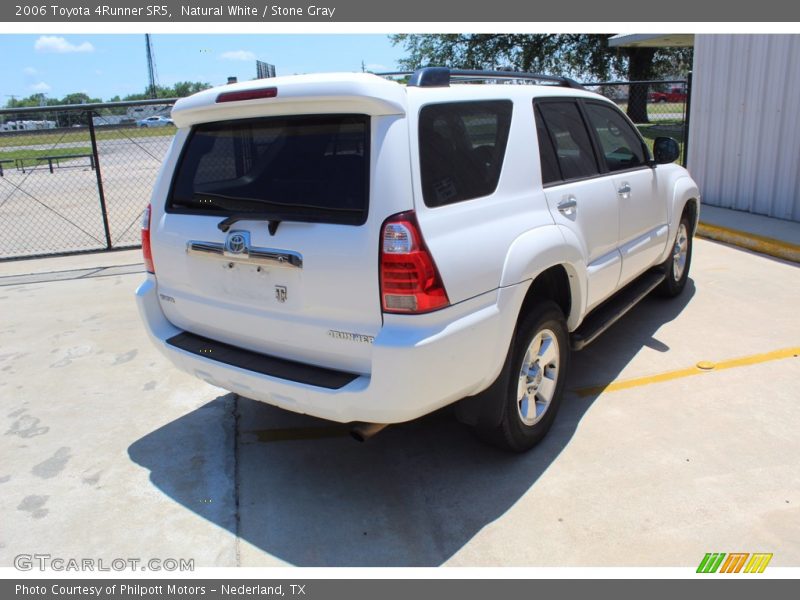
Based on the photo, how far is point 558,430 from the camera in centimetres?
402

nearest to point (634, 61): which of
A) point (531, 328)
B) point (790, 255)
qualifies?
point (790, 255)

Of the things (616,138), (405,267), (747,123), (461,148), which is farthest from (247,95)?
(747,123)

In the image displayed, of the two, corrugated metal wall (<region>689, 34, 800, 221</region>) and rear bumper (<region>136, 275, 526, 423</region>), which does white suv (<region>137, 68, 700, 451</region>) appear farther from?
corrugated metal wall (<region>689, 34, 800, 221</region>)

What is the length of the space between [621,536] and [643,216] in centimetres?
274

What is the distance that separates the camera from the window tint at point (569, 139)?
4.02 metres

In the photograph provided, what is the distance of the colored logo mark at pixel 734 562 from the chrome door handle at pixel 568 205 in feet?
6.19

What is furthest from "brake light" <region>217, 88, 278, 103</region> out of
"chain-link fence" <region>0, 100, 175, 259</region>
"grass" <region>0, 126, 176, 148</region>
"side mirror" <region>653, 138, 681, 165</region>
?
"grass" <region>0, 126, 176, 148</region>

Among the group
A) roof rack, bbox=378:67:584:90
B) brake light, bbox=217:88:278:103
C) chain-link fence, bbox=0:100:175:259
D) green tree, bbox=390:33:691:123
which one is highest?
green tree, bbox=390:33:691:123

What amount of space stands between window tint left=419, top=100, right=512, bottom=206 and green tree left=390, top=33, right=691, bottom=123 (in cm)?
2771

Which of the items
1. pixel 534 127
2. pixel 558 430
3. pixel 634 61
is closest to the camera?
pixel 534 127

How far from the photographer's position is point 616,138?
199 inches

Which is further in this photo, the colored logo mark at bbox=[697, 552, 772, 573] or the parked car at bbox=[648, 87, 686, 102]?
the parked car at bbox=[648, 87, 686, 102]

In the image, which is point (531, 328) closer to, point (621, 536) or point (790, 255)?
point (621, 536)

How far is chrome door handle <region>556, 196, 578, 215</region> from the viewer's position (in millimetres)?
3815
